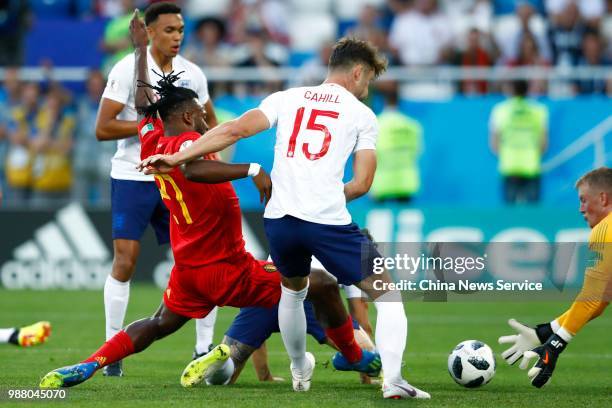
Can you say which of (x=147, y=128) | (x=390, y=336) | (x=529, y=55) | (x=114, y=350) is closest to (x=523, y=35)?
(x=529, y=55)

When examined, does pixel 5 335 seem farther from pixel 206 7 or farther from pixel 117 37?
pixel 206 7

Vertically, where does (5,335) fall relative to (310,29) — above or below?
below

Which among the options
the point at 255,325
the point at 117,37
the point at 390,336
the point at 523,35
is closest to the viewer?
the point at 390,336

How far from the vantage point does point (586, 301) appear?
7383 millimetres

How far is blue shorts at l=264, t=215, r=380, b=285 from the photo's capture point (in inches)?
276

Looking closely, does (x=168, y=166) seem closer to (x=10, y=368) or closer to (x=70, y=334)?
(x=10, y=368)

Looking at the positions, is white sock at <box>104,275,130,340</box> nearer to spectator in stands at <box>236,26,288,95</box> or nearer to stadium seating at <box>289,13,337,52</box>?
spectator in stands at <box>236,26,288,95</box>

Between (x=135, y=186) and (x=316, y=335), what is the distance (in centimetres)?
181

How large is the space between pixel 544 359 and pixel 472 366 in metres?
0.62

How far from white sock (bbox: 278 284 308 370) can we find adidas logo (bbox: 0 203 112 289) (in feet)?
28.5

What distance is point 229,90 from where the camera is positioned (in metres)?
16.9

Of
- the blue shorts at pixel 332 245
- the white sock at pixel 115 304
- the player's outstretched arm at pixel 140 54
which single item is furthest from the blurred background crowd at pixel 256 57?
the blue shorts at pixel 332 245

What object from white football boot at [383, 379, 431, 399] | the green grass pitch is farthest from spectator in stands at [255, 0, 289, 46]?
white football boot at [383, 379, 431, 399]

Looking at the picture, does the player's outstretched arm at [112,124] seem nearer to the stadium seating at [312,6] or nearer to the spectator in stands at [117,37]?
the spectator in stands at [117,37]
